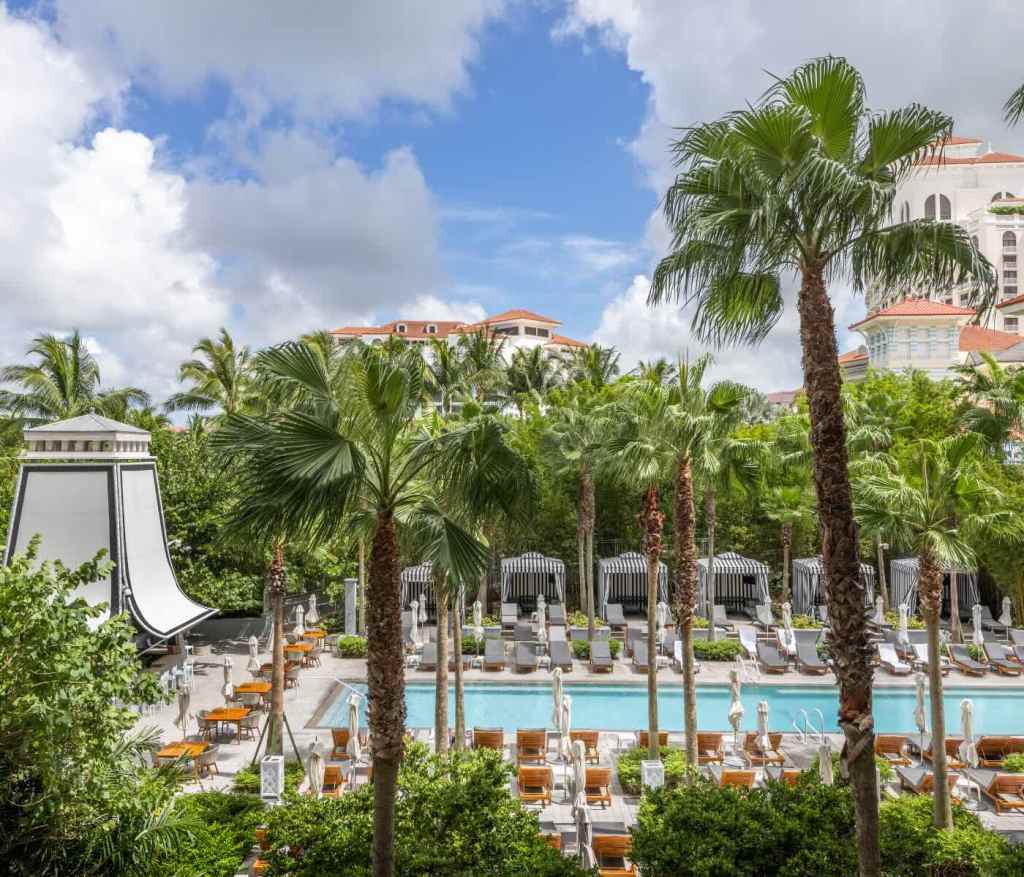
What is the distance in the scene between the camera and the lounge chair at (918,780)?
1252 cm

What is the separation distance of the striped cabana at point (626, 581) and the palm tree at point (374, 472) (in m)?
20.1

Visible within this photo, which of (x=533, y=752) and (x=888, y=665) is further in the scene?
(x=888, y=665)

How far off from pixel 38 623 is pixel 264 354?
10.3 ft

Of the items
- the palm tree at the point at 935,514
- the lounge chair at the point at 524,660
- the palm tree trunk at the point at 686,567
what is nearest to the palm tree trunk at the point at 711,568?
the lounge chair at the point at 524,660

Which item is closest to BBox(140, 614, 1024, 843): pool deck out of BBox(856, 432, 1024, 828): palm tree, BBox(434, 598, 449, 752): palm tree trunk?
BBox(434, 598, 449, 752): palm tree trunk

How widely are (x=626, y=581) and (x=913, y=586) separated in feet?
31.6

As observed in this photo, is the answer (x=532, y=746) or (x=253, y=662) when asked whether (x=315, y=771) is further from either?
(x=253, y=662)

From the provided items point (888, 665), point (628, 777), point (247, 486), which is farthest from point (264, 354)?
point (888, 665)

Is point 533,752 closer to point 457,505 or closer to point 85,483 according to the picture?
point 457,505

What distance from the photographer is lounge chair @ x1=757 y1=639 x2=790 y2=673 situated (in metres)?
21.2

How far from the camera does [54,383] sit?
28.9 m

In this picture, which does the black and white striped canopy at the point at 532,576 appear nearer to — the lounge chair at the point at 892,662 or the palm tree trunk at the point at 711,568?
the palm tree trunk at the point at 711,568

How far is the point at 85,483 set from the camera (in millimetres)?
16812

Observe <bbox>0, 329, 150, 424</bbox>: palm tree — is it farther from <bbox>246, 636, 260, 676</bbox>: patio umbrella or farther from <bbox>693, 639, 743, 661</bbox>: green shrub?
<bbox>693, 639, 743, 661</bbox>: green shrub
